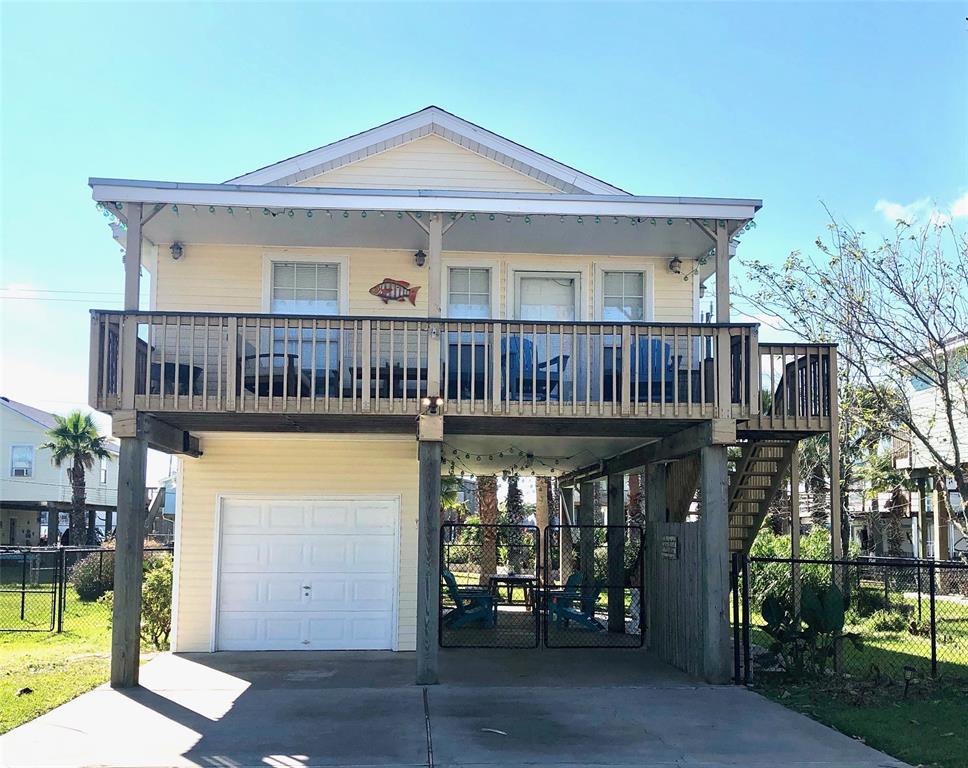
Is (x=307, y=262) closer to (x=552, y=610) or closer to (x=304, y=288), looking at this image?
(x=304, y=288)

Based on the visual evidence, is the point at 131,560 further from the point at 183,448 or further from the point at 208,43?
the point at 208,43

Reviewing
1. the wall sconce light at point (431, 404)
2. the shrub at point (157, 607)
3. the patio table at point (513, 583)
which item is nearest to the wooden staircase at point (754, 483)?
the patio table at point (513, 583)

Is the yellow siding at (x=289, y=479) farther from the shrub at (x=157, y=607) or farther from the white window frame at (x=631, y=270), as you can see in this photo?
the white window frame at (x=631, y=270)

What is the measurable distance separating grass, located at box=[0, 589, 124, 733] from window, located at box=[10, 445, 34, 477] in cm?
2027

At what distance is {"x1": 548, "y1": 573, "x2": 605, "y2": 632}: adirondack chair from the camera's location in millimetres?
15203

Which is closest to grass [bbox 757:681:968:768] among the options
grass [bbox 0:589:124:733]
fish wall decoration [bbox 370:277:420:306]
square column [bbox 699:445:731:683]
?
square column [bbox 699:445:731:683]

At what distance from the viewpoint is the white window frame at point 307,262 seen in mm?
13766

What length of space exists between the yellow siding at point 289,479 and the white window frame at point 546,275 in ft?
8.12

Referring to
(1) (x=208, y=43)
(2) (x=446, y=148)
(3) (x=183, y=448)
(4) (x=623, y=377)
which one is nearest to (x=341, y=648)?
(3) (x=183, y=448)

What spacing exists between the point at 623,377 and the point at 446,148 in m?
5.16

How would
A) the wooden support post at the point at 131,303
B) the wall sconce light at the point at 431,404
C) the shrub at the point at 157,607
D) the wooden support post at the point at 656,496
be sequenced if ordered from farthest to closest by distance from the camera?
the shrub at the point at 157,607
the wooden support post at the point at 656,496
the wall sconce light at the point at 431,404
the wooden support post at the point at 131,303

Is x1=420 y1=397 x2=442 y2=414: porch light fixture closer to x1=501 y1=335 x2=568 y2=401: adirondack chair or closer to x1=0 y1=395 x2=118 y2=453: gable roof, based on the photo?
x1=501 y1=335 x2=568 y2=401: adirondack chair

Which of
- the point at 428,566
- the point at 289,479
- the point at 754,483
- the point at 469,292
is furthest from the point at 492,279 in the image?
the point at 428,566

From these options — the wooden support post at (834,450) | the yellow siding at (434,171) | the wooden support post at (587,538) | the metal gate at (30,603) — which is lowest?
the metal gate at (30,603)
